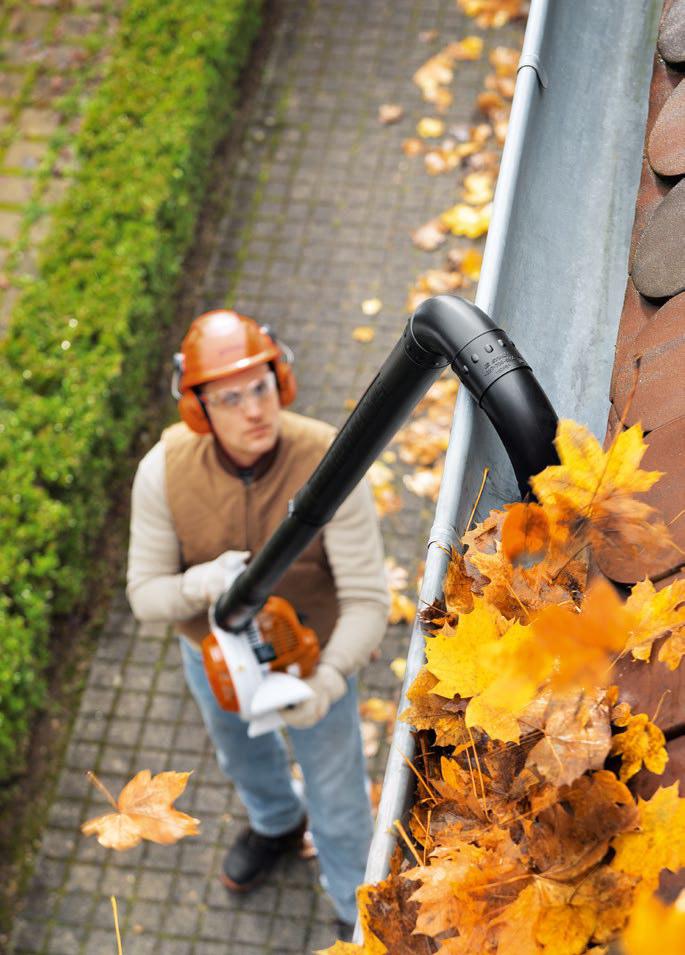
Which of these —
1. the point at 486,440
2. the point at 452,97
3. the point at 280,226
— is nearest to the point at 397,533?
the point at 280,226

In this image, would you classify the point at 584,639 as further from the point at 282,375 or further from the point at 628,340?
the point at 282,375

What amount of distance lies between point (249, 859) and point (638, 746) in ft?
11.2

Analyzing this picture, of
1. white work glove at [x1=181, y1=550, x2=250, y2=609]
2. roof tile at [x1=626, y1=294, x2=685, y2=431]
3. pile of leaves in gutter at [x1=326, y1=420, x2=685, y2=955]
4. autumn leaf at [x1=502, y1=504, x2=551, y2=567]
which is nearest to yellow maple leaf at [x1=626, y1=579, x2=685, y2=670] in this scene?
pile of leaves in gutter at [x1=326, y1=420, x2=685, y2=955]

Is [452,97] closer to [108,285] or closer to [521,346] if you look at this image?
[108,285]

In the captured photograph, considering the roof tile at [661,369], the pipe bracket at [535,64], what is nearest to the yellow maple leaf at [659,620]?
the roof tile at [661,369]

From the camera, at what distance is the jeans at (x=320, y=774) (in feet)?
12.3

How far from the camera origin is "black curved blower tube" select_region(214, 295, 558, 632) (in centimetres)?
157

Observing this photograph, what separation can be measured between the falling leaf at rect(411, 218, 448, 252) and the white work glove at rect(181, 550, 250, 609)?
324 cm

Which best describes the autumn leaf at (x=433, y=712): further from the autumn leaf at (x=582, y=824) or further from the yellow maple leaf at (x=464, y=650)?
the autumn leaf at (x=582, y=824)

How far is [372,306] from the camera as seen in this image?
606 cm

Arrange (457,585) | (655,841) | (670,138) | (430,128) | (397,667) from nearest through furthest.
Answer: (655,841)
(457,585)
(670,138)
(397,667)
(430,128)

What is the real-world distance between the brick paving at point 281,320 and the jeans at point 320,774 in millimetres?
436

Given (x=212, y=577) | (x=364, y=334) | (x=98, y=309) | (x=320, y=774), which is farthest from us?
(x=364, y=334)

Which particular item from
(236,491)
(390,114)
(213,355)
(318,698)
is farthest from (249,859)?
(390,114)
